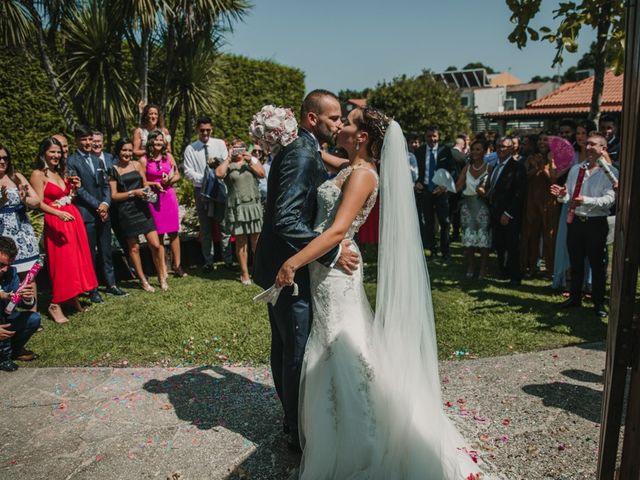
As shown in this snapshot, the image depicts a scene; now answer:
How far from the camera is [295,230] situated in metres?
2.99

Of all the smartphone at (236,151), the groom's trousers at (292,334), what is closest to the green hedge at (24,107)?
the smartphone at (236,151)

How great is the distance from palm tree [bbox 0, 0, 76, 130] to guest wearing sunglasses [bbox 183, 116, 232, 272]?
5033 millimetres

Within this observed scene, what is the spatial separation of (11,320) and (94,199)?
2.28m

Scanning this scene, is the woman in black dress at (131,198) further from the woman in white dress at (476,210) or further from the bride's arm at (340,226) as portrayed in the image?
the bride's arm at (340,226)

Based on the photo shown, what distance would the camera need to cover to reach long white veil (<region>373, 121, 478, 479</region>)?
121 inches

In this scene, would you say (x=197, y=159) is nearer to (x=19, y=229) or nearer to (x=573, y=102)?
(x=19, y=229)

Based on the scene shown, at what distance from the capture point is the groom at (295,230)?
303 cm

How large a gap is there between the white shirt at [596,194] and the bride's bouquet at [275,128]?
13.9ft

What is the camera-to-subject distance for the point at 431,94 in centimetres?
2781

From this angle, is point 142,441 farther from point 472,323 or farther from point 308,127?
point 472,323

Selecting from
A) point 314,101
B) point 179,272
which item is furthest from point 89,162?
point 314,101

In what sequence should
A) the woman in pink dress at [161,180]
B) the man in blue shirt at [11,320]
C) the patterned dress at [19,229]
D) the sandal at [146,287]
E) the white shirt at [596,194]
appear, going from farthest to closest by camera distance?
the woman in pink dress at [161,180] < the sandal at [146,287] < the white shirt at [596,194] < the patterned dress at [19,229] < the man in blue shirt at [11,320]

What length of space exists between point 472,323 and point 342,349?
10.5 feet

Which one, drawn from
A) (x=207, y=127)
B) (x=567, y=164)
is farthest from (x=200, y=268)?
(x=567, y=164)
